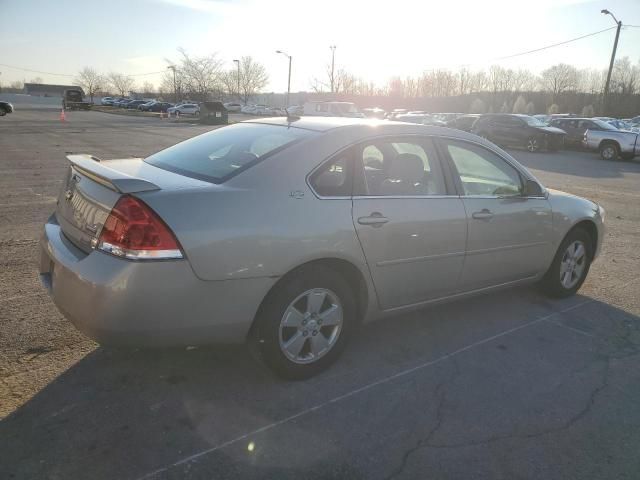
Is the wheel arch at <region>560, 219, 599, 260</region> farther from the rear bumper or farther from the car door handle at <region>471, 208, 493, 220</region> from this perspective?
the rear bumper

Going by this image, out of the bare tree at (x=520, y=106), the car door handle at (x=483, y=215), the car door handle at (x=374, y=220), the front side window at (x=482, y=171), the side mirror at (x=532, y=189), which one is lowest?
the car door handle at (x=483, y=215)

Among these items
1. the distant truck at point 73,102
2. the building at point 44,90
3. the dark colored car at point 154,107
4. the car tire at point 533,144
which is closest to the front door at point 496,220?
the car tire at point 533,144

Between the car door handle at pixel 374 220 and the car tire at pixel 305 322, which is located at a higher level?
the car door handle at pixel 374 220

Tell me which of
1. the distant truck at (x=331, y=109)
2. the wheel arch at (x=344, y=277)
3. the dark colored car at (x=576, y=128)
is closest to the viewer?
the wheel arch at (x=344, y=277)

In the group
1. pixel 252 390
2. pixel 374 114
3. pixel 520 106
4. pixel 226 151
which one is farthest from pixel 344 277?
pixel 520 106

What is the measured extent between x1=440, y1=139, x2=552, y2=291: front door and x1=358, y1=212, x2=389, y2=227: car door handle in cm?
85

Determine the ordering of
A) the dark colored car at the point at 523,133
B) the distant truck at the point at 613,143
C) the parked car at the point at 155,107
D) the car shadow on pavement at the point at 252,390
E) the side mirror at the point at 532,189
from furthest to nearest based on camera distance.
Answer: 1. the parked car at the point at 155,107
2. the dark colored car at the point at 523,133
3. the distant truck at the point at 613,143
4. the side mirror at the point at 532,189
5. the car shadow on pavement at the point at 252,390

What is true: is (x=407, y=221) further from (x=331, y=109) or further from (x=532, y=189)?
(x=331, y=109)

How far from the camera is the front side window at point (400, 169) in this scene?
327cm

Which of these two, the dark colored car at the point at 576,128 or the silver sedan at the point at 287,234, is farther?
the dark colored car at the point at 576,128

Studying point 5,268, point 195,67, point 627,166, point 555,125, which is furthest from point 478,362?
point 195,67

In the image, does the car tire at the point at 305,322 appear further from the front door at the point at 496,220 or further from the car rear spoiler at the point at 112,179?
the front door at the point at 496,220

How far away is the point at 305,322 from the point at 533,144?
23.0m

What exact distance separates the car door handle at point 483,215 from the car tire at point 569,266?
3.72ft
